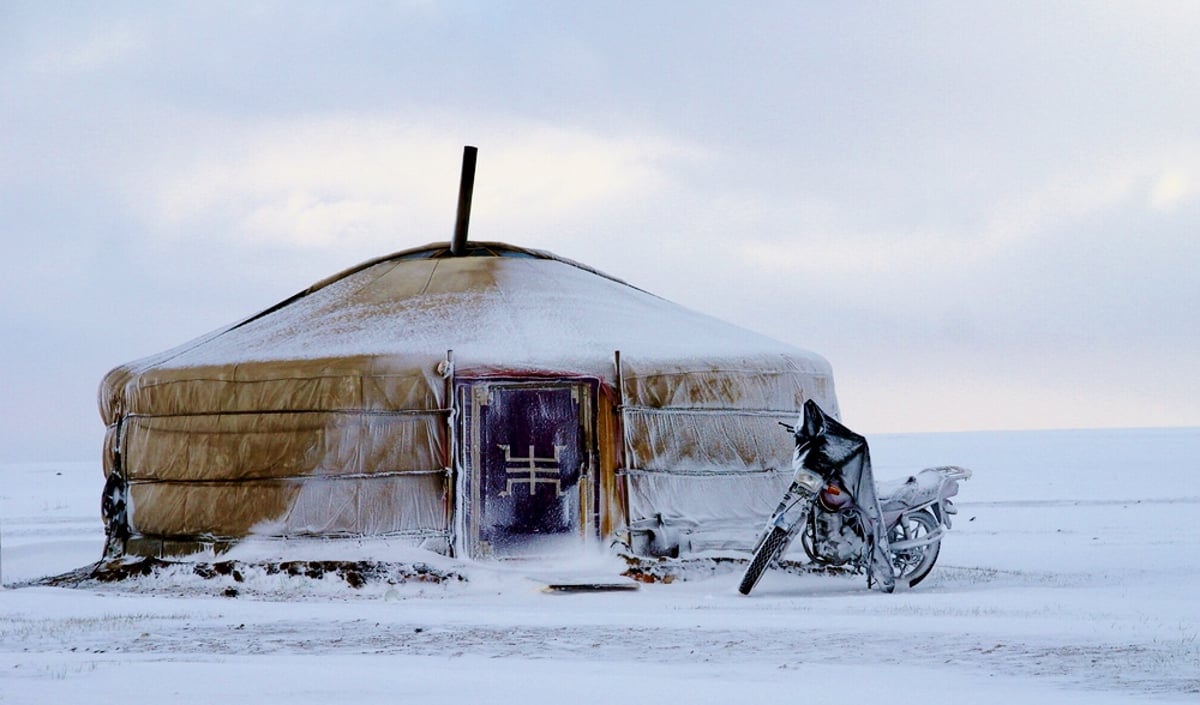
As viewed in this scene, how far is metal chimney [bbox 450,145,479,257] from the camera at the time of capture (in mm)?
10875

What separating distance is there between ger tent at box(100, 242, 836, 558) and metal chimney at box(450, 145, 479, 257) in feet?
4.00

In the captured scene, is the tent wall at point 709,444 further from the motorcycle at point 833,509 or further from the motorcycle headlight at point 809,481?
the motorcycle headlight at point 809,481

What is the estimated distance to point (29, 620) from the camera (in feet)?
24.9

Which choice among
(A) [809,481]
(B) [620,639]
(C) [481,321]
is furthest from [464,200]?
(B) [620,639]

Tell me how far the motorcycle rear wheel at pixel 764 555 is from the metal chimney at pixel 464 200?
358 centimetres

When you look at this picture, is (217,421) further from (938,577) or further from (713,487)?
(938,577)

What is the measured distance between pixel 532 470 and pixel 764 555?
1.56 m

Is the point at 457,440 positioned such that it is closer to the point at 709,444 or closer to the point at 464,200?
the point at 709,444

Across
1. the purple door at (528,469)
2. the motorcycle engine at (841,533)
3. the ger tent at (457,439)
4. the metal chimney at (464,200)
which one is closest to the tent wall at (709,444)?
the ger tent at (457,439)

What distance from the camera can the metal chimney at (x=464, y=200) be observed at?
428 inches

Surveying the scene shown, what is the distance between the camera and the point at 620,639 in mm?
6684

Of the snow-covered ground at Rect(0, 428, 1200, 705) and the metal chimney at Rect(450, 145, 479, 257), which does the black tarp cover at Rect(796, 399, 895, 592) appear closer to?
the snow-covered ground at Rect(0, 428, 1200, 705)

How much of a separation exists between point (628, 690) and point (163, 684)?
155 cm

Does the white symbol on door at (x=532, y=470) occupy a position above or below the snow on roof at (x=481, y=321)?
below
